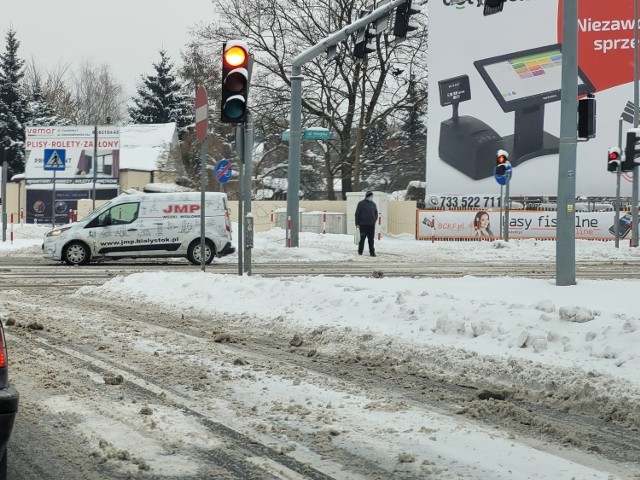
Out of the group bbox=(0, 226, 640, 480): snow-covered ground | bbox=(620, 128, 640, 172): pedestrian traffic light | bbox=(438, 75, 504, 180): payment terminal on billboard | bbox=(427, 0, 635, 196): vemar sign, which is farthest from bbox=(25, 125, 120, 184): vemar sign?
bbox=(0, 226, 640, 480): snow-covered ground

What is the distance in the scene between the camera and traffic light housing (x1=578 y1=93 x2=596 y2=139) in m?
13.7

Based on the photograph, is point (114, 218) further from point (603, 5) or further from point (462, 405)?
point (603, 5)

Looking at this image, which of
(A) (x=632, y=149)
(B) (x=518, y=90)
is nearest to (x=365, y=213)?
(A) (x=632, y=149)

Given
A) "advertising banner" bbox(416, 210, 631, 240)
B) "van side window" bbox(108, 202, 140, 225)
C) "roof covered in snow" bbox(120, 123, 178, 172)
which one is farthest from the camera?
"roof covered in snow" bbox(120, 123, 178, 172)

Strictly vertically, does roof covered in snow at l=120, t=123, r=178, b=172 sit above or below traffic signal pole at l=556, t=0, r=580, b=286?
above

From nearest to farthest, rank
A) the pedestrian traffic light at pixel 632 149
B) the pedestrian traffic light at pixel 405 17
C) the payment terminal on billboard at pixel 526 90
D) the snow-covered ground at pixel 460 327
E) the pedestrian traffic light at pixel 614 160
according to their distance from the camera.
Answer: the snow-covered ground at pixel 460 327
the pedestrian traffic light at pixel 405 17
the pedestrian traffic light at pixel 632 149
the pedestrian traffic light at pixel 614 160
the payment terminal on billboard at pixel 526 90

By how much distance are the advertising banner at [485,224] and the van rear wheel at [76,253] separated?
1872cm

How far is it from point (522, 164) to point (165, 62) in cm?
4160

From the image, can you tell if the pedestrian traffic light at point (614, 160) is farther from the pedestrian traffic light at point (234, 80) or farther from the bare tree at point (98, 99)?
the bare tree at point (98, 99)

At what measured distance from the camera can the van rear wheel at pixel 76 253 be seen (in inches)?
885

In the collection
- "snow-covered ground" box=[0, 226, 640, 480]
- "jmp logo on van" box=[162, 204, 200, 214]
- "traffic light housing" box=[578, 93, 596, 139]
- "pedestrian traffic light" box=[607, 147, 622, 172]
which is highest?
"pedestrian traffic light" box=[607, 147, 622, 172]

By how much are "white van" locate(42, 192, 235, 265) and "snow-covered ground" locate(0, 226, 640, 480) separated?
24.6ft

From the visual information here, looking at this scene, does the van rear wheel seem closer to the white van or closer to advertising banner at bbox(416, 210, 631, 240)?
the white van

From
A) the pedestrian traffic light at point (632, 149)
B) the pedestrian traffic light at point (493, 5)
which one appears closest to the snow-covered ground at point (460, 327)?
the pedestrian traffic light at point (493, 5)
